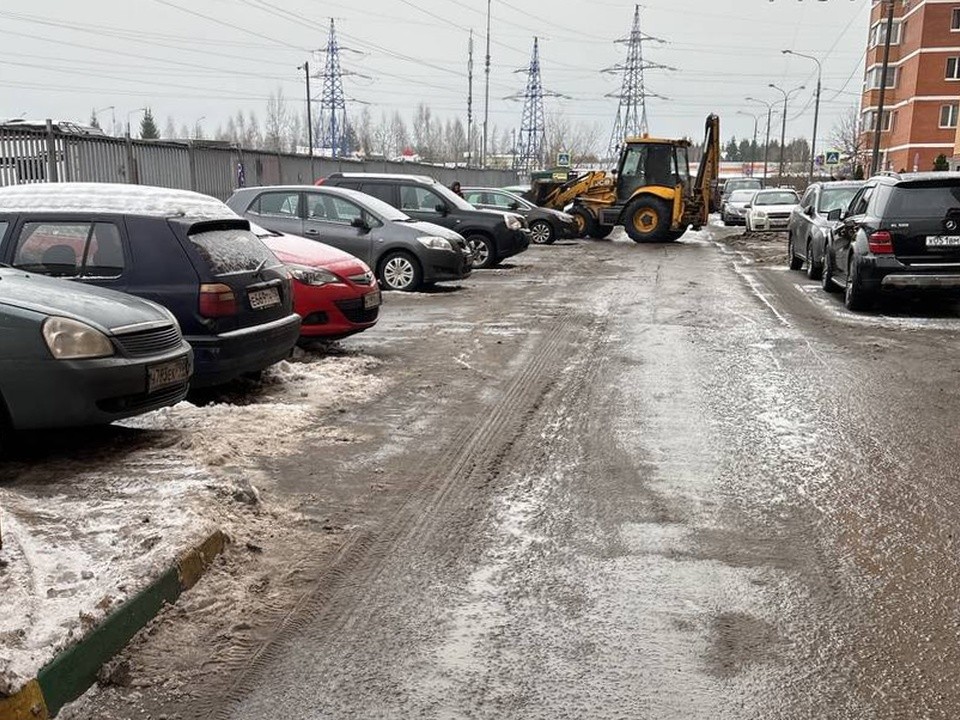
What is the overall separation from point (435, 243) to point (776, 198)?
65.7ft

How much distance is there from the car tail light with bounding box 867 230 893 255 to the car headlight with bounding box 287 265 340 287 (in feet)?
22.4

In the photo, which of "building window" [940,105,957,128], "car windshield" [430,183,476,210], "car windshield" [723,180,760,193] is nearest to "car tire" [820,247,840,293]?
"car windshield" [430,183,476,210]

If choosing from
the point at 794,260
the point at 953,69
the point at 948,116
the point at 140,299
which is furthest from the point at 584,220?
the point at 953,69

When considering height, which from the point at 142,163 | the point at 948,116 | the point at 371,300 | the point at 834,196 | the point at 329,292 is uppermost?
the point at 948,116

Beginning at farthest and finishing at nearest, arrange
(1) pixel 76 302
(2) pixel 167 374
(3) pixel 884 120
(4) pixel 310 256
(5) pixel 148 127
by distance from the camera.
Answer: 1. (5) pixel 148 127
2. (3) pixel 884 120
3. (4) pixel 310 256
4. (2) pixel 167 374
5. (1) pixel 76 302

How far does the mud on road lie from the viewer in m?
3.26

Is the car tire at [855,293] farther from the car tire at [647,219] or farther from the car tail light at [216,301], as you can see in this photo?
the car tire at [647,219]

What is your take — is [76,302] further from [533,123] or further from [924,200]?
[533,123]

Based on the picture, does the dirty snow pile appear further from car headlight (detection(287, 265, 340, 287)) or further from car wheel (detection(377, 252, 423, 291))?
car wheel (detection(377, 252, 423, 291))

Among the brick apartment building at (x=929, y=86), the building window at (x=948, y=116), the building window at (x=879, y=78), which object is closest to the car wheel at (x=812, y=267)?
the brick apartment building at (x=929, y=86)

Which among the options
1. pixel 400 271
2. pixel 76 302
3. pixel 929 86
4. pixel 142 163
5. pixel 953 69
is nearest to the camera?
pixel 76 302

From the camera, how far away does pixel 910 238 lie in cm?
1169

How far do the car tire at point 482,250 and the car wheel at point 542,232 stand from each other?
850 cm

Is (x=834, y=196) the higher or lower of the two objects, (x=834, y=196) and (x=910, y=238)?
the higher
